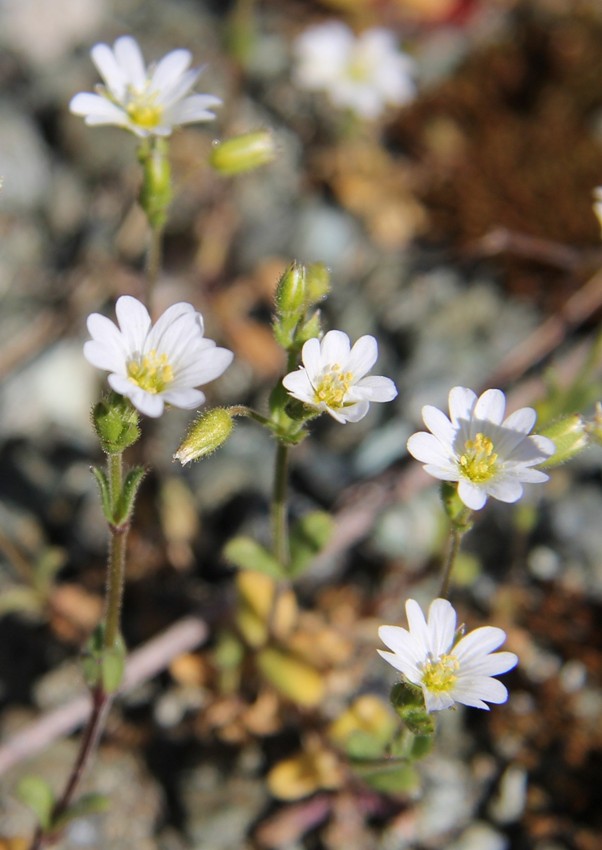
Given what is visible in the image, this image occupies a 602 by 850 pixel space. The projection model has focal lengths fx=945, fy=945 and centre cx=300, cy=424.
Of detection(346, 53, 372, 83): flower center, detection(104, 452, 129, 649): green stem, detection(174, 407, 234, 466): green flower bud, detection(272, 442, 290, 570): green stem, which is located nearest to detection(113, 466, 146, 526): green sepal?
detection(104, 452, 129, 649): green stem

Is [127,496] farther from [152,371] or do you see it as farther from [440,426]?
[440,426]

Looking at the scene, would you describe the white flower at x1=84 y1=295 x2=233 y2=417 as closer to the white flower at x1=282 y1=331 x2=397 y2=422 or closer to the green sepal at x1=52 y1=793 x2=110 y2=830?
the white flower at x1=282 y1=331 x2=397 y2=422

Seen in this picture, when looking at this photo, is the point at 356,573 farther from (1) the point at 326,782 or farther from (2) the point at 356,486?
(1) the point at 326,782

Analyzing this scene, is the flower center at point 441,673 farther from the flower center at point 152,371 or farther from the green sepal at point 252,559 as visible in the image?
the flower center at point 152,371

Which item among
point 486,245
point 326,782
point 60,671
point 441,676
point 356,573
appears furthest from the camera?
point 486,245

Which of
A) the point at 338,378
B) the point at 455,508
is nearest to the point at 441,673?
the point at 455,508

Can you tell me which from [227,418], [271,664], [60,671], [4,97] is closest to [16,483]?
[60,671]
